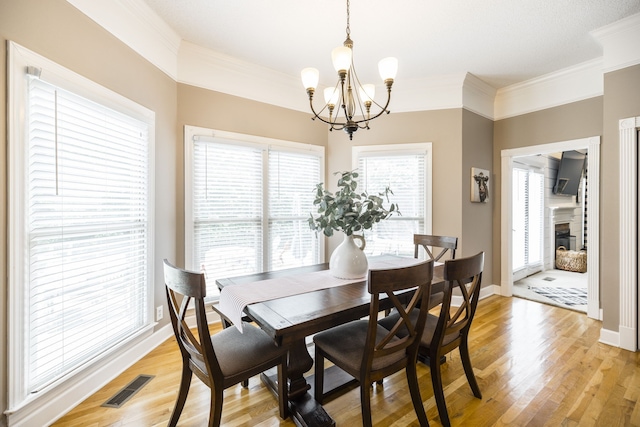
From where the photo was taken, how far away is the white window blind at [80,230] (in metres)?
1.63

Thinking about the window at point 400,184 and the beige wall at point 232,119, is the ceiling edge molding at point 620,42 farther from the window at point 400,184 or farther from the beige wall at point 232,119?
the beige wall at point 232,119

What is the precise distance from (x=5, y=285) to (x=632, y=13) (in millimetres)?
4908

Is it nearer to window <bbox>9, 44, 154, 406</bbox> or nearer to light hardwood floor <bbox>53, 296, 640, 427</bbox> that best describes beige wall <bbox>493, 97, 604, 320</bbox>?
light hardwood floor <bbox>53, 296, 640, 427</bbox>

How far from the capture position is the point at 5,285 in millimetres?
1489

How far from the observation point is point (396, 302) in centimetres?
143

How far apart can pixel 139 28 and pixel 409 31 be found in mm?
2347

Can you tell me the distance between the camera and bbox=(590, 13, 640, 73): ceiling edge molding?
8.30ft

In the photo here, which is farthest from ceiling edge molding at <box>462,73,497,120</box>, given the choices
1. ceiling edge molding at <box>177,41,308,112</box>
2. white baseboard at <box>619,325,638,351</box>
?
white baseboard at <box>619,325,638,351</box>

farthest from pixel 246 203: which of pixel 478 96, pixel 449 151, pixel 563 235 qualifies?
pixel 563 235

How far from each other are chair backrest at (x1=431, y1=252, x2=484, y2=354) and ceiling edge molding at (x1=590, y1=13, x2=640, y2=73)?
2.58m

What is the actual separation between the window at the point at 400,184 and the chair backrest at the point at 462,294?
1.95 metres

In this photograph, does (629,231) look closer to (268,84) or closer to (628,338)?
(628,338)

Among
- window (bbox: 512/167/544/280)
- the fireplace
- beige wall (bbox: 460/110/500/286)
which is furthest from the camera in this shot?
the fireplace

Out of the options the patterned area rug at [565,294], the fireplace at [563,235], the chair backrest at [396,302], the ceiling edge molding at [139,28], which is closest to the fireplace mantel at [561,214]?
the fireplace at [563,235]
